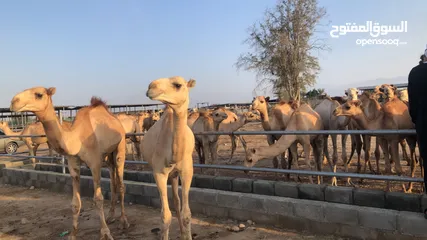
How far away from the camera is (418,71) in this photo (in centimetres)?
372

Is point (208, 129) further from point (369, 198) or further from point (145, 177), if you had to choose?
point (369, 198)

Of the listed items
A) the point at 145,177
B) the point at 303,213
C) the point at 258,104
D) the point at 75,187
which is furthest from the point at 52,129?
the point at 258,104

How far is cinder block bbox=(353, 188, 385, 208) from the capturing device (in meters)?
4.94

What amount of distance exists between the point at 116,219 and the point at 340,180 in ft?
17.6

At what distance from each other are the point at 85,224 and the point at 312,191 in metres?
4.26

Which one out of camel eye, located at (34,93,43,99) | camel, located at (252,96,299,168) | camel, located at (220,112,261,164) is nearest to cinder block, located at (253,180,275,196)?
camel, located at (252,96,299,168)

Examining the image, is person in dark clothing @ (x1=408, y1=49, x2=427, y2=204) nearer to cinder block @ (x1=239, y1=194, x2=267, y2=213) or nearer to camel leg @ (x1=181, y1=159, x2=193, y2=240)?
cinder block @ (x1=239, y1=194, x2=267, y2=213)

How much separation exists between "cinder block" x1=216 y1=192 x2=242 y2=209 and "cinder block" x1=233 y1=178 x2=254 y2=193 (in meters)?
0.75

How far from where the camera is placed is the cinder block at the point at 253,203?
5320 mm

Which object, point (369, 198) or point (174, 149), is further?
point (369, 198)

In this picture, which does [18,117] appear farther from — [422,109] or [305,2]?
[422,109]

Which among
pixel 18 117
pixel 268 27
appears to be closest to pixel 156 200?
pixel 268 27

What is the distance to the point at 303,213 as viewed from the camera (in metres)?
4.90

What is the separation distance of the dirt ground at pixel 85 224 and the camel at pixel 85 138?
415 mm
